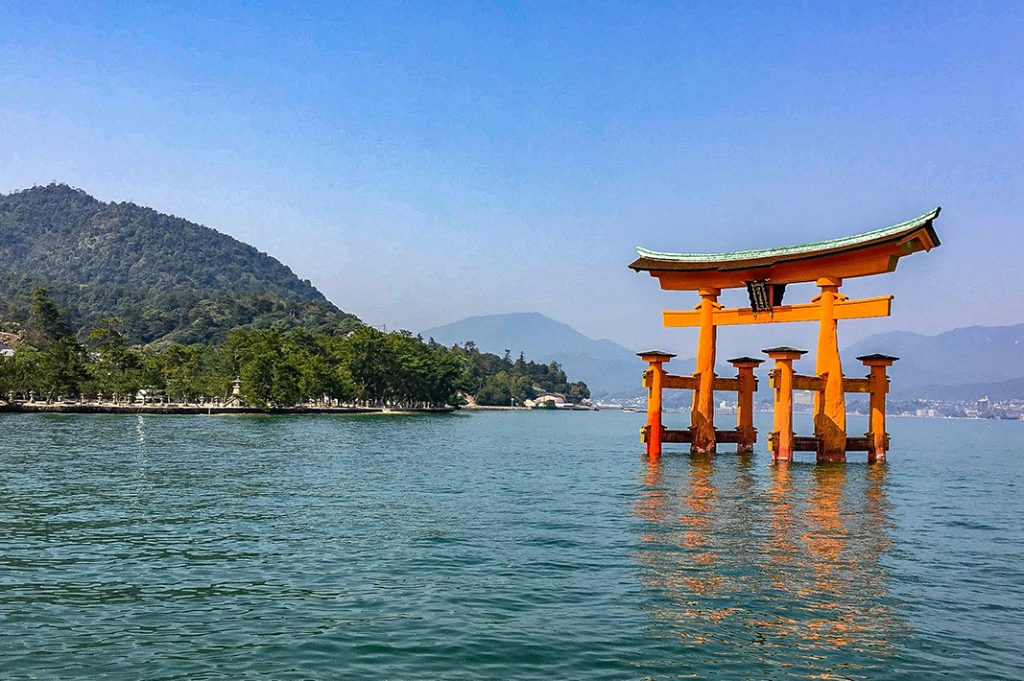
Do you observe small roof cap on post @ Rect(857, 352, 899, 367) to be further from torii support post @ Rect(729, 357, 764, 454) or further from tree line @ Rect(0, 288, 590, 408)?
tree line @ Rect(0, 288, 590, 408)

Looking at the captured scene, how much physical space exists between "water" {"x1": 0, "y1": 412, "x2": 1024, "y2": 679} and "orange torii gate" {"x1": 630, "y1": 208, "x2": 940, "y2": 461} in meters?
7.17

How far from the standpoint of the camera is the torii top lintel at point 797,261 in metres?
30.5

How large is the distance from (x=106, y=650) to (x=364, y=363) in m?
108

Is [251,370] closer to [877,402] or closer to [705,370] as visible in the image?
[705,370]

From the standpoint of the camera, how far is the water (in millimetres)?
9070

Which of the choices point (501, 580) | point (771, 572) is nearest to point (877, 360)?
point (771, 572)

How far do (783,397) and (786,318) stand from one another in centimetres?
445

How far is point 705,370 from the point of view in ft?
124

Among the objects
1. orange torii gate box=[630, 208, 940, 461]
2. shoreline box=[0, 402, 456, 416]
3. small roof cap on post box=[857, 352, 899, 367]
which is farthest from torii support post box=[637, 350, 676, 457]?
shoreline box=[0, 402, 456, 416]

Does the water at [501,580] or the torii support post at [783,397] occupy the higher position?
the torii support post at [783,397]

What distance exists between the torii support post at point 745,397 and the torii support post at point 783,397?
207 inches

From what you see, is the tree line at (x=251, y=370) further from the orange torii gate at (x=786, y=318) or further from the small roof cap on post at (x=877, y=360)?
the small roof cap on post at (x=877, y=360)

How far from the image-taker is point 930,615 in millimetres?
11344

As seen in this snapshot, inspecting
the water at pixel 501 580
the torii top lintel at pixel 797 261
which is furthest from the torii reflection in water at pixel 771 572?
the torii top lintel at pixel 797 261
